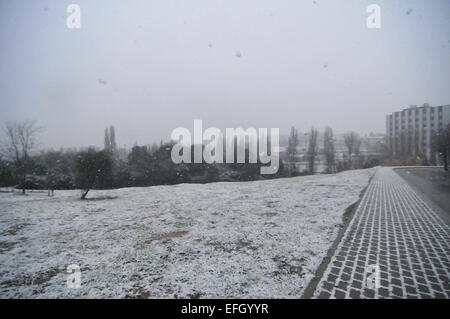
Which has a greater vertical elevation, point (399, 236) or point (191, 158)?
point (191, 158)

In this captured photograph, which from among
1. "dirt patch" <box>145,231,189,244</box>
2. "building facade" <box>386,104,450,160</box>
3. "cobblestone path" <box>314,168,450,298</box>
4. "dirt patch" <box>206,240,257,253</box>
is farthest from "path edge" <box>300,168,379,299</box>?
"building facade" <box>386,104,450,160</box>

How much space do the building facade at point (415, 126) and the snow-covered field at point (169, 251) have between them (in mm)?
61551

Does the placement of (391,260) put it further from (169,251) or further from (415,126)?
(415,126)

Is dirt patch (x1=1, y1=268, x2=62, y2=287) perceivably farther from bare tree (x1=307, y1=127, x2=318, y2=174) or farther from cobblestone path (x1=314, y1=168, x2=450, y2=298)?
bare tree (x1=307, y1=127, x2=318, y2=174)

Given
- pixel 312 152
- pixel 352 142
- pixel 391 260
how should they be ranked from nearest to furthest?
pixel 391 260 < pixel 312 152 < pixel 352 142

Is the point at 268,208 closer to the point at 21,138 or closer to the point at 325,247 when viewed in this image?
the point at 325,247

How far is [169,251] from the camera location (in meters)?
4.85

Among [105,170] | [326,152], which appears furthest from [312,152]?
[105,170]

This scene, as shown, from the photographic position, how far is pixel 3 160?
22.1 metres

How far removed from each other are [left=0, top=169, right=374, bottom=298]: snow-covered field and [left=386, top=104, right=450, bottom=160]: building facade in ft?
202

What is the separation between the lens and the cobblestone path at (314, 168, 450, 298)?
3287mm

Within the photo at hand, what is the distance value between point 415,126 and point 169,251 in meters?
95.0
